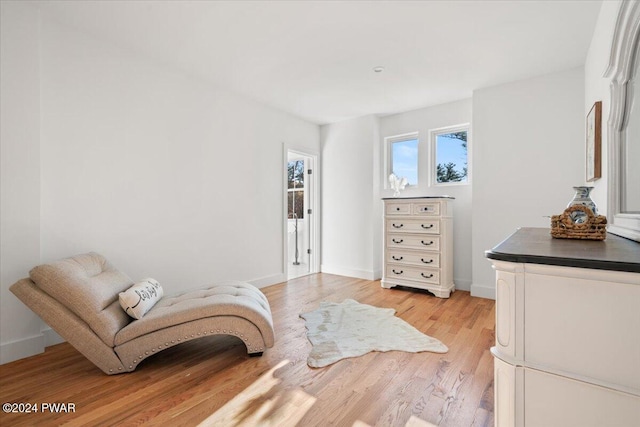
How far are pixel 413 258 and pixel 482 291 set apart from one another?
35.0 inches

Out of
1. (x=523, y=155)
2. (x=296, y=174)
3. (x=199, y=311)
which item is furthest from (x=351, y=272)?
(x=199, y=311)

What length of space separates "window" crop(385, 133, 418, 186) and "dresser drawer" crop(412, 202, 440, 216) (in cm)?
68

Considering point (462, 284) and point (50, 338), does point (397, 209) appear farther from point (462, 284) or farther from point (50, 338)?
point (50, 338)

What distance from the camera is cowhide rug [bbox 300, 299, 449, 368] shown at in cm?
228

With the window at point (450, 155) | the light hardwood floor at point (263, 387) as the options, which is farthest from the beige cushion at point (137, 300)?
the window at point (450, 155)

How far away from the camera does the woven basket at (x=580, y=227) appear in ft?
4.26

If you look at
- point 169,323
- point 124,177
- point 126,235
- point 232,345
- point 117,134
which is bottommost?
point 232,345

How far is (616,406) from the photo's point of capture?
75 centimetres

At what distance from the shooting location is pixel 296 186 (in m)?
5.77

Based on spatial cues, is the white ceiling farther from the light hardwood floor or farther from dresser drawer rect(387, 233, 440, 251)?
the light hardwood floor

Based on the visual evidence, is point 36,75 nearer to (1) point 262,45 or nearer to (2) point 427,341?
(1) point 262,45

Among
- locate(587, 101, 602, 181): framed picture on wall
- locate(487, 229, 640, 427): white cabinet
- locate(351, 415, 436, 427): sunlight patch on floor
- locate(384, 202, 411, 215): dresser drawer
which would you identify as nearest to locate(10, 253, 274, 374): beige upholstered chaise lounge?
locate(351, 415, 436, 427): sunlight patch on floor

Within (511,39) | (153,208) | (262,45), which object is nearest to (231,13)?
(262,45)

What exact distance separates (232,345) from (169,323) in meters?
0.62
